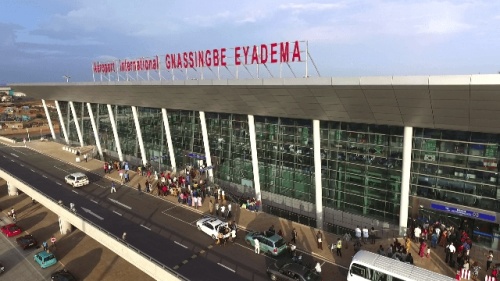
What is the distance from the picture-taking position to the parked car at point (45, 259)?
3512 centimetres

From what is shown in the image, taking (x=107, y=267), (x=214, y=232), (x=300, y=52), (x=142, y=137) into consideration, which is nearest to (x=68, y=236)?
(x=107, y=267)

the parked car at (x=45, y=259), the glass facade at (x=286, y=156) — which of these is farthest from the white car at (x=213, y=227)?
the parked car at (x=45, y=259)

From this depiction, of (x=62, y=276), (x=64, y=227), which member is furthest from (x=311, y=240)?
(x=64, y=227)

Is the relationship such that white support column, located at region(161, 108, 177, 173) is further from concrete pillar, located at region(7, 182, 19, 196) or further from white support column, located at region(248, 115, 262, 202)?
concrete pillar, located at region(7, 182, 19, 196)

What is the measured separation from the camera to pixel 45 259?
116ft

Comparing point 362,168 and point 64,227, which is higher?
point 362,168

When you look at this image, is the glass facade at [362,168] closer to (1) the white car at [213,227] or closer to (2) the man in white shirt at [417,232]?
(2) the man in white shirt at [417,232]

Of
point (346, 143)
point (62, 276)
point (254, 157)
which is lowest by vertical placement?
point (62, 276)

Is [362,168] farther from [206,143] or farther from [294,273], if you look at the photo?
[206,143]

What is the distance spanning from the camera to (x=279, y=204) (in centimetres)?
3897

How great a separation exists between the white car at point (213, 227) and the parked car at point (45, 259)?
55.7 ft

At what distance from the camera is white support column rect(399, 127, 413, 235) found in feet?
91.6

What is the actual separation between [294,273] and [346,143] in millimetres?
15003

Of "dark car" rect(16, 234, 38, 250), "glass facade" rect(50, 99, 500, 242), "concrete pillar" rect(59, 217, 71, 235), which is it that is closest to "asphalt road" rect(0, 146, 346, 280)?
"concrete pillar" rect(59, 217, 71, 235)
